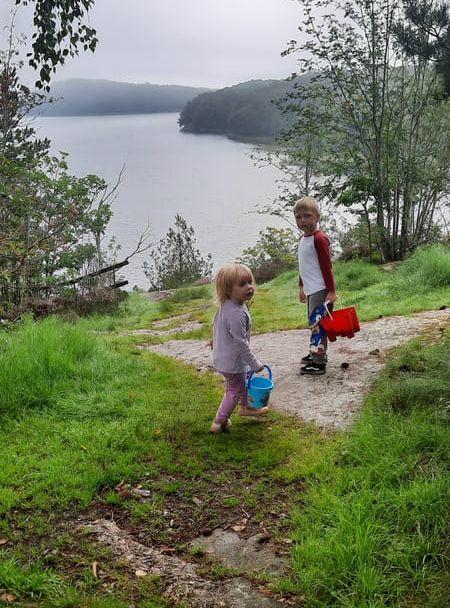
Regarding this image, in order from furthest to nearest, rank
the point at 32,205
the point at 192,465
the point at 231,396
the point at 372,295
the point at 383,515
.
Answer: the point at 32,205 → the point at 372,295 → the point at 231,396 → the point at 192,465 → the point at 383,515

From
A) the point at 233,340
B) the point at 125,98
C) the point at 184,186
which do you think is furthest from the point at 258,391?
the point at 125,98

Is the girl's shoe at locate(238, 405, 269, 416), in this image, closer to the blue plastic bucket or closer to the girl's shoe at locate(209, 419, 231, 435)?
the blue plastic bucket

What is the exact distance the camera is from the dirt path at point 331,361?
14.6ft

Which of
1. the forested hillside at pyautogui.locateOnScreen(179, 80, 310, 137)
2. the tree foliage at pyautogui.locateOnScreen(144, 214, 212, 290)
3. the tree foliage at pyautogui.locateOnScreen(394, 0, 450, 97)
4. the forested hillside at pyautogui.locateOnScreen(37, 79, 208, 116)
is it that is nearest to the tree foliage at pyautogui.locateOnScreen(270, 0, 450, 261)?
the tree foliage at pyautogui.locateOnScreen(394, 0, 450, 97)

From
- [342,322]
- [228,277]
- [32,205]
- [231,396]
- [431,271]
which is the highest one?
[32,205]

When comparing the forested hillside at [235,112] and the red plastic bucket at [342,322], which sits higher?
the forested hillside at [235,112]

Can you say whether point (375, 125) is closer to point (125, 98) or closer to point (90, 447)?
point (90, 447)

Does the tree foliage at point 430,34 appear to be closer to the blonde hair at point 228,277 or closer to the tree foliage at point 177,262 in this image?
the blonde hair at point 228,277

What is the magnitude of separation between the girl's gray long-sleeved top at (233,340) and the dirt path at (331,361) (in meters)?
0.76

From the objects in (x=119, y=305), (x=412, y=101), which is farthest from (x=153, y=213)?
(x=412, y=101)

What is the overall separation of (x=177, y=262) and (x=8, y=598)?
31445 millimetres

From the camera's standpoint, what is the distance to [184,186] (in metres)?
70.9

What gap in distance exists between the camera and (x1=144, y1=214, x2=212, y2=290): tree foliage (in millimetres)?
31841

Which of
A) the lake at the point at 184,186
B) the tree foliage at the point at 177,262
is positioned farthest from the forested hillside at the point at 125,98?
the tree foliage at the point at 177,262
